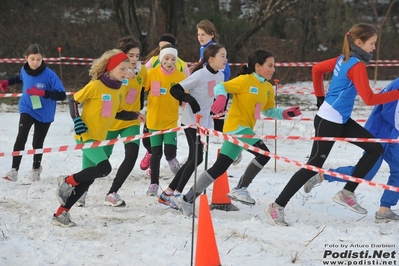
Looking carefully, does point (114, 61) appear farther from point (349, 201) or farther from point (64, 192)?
point (349, 201)

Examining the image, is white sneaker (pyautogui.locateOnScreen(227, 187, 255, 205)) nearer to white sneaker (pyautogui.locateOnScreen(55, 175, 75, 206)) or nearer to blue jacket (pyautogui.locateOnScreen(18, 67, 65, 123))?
white sneaker (pyautogui.locateOnScreen(55, 175, 75, 206))

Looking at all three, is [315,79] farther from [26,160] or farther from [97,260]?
[26,160]

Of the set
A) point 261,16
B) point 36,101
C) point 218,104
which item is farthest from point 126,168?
point 261,16

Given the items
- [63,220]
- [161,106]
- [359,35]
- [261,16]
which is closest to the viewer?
[359,35]

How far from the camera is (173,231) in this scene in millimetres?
5883

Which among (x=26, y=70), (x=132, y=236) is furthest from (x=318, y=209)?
(x=26, y=70)

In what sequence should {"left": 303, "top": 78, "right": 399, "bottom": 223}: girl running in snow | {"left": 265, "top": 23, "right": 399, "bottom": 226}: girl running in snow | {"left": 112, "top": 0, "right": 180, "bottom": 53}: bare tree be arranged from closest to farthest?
{"left": 265, "top": 23, "right": 399, "bottom": 226}: girl running in snow, {"left": 303, "top": 78, "right": 399, "bottom": 223}: girl running in snow, {"left": 112, "top": 0, "right": 180, "bottom": 53}: bare tree

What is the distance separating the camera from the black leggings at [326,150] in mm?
6141

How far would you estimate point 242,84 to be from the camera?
21.3ft

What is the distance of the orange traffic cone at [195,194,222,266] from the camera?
16.0ft

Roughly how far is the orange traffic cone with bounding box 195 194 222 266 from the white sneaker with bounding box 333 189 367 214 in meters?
2.09

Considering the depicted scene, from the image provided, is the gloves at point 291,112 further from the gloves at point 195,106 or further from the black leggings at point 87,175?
the black leggings at point 87,175

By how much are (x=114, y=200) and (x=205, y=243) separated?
2.28 m

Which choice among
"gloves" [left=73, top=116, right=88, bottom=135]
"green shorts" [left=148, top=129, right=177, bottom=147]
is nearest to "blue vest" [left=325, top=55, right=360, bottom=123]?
"green shorts" [left=148, top=129, right=177, bottom=147]
